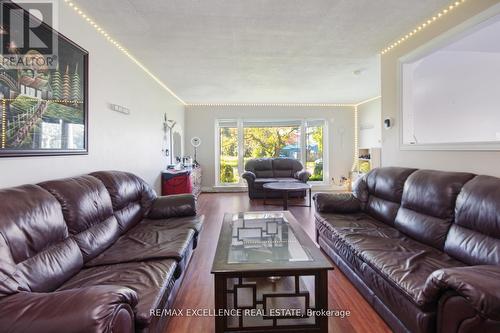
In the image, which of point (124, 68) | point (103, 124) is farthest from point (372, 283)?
point (124, 68)

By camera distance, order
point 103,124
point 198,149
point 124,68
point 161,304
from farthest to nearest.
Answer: point 198,149
point 124,68
point 103,124
point 161,304

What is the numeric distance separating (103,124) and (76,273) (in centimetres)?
170

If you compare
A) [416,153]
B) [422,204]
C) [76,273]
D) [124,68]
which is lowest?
[76,273]

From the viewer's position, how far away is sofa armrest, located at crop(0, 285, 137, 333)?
866 millimetres

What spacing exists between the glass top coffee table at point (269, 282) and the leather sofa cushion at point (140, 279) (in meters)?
0.33

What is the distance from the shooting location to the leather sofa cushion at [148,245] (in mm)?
1803

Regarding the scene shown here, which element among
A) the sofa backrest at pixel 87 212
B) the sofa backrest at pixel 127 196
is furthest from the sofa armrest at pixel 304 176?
the sofa backrest at pixel 87 212

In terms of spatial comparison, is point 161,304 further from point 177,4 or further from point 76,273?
point 177,4

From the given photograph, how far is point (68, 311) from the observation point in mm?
916

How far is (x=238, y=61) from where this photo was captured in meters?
3.62

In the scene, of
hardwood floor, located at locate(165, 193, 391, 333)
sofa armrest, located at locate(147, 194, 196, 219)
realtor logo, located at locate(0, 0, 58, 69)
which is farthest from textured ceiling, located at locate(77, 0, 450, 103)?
hardwood floor, located at locate(165, 193, 391, 333)

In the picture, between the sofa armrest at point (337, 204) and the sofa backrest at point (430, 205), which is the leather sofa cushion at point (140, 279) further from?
the sofa backrest at point (430, 205)

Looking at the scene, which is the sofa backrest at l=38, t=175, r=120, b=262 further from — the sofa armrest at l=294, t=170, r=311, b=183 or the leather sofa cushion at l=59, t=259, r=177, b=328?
the sofa armrest at l=294, t=170, r=311, b=183

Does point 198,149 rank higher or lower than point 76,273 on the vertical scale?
higher
